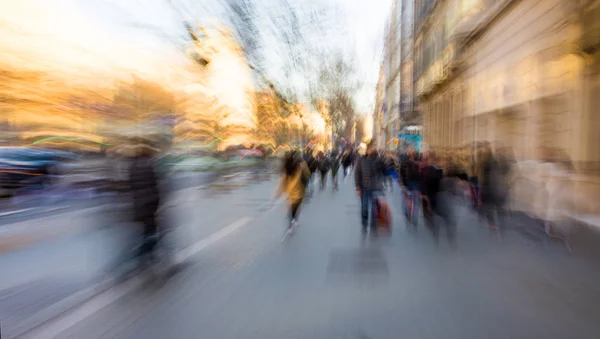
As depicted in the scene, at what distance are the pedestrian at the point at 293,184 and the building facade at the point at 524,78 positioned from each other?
141 inches

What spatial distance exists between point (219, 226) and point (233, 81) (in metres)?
47.5

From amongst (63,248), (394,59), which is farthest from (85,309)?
(394,59)

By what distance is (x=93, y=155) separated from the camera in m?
21.3

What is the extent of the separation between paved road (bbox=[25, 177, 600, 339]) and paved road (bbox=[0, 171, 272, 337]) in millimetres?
714

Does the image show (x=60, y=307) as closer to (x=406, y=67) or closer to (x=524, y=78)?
(x=524, y=78)

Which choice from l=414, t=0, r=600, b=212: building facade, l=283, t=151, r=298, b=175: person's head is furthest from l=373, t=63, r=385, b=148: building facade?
l=283, t=151, r=298, b=175: person's head

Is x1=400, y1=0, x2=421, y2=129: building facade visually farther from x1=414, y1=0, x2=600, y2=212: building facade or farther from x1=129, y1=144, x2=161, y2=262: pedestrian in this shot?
x1=129, y1=144, x2=161, y2=262: pedestrian

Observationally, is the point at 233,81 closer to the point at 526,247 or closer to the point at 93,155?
the point at 93,155

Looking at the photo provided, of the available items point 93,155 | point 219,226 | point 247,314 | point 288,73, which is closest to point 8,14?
point 93,155

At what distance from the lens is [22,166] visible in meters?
16.4

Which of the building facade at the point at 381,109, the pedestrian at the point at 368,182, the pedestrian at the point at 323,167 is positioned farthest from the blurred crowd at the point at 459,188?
the building facade at the point at 381,109

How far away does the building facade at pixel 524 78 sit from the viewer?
49.7 feet

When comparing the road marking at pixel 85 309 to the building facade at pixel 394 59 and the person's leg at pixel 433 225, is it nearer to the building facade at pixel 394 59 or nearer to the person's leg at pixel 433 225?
the person's leg at pixel 433 225

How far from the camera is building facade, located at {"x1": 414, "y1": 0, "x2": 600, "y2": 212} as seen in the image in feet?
49.7
